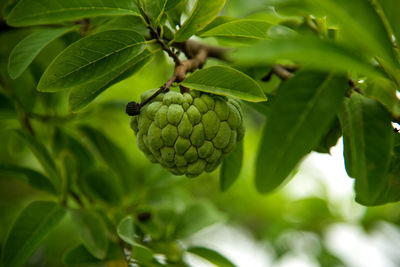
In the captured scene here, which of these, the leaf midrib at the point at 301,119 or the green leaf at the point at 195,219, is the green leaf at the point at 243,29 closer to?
the leaf midrib at the point at 301,119

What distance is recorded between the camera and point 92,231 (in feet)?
5.01

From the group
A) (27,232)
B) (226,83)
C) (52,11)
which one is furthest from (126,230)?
(52,11)

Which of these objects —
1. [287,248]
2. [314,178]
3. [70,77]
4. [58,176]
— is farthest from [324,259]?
[70,77]

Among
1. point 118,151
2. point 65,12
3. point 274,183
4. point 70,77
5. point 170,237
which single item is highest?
point 65,12

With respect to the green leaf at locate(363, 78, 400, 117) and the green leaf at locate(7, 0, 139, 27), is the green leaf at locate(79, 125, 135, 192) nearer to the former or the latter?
the green leaf at locate(7, 0, 139, 27)

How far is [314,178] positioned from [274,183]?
2563 mm

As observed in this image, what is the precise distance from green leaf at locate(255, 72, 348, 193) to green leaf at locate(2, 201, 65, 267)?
3.20 ft

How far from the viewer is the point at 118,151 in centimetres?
200

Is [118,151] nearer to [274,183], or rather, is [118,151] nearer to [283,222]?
[274,183]

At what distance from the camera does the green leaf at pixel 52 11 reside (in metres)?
1.06

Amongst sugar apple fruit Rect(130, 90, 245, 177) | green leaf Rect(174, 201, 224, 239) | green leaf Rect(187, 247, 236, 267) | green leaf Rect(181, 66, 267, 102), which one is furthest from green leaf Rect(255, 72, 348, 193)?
green leaf Rect(174, 201, 224, 239)

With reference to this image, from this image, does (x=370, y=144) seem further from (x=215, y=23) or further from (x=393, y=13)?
(x=215, y=23)

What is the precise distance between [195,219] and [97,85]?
0.85 meters

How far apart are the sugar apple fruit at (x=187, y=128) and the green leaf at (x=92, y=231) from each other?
459mm
